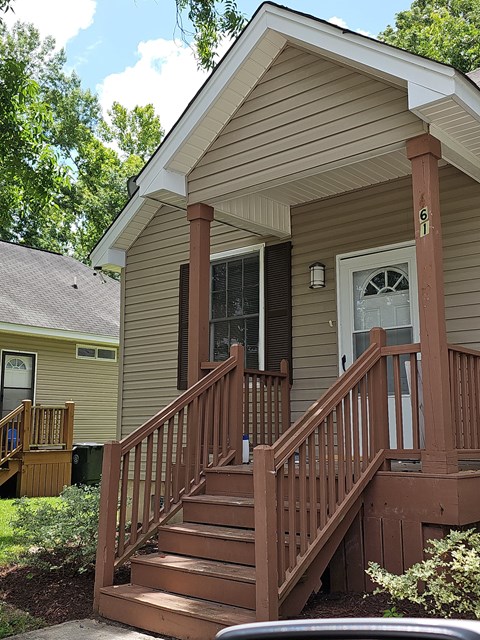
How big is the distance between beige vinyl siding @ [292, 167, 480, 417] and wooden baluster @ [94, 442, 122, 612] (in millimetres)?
2661

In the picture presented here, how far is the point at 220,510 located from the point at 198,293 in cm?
209

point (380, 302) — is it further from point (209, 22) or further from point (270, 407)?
point (209, 22)

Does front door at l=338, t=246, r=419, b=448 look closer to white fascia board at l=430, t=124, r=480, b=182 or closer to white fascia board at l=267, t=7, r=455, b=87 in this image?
white fascia board at l=430, t=124, r=480, b=182

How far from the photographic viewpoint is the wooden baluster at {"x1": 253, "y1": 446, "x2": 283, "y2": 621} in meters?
3.86

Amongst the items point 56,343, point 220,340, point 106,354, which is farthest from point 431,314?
point 106,354

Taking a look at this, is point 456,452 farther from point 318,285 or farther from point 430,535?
point 318,285

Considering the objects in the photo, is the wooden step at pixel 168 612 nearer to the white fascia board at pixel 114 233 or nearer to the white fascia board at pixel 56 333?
the white fascia board at pixel 114 233

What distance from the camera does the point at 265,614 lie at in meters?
3.85

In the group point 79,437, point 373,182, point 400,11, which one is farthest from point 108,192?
point 373,182

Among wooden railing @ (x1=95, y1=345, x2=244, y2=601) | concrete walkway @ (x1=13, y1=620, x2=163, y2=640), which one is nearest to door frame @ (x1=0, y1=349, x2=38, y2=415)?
wooden railing @ (x1=95, y1=345, x2=244, y2=601)

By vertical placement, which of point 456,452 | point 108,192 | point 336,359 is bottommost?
point 456,452

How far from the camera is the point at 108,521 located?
4.84 metres

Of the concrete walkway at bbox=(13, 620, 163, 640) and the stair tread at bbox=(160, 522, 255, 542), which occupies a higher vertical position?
the stair tread at bbox=(160, 522, 255, 542)

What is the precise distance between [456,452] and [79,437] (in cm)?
1226
